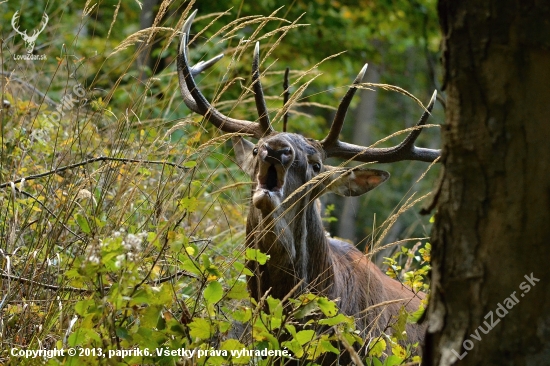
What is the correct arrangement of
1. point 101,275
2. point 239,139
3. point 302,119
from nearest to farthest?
point 101,275, point 239,139, point 302,119

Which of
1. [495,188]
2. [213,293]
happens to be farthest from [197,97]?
[495,188]

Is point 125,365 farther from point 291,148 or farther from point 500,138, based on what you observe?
point 291,148

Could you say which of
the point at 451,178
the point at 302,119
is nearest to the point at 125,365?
the point at 451,178

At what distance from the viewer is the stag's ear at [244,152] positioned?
18.2 ft

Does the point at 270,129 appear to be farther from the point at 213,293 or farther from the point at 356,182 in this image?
the point at 213,293

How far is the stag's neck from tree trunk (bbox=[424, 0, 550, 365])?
2.29m

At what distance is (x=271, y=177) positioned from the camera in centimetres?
468

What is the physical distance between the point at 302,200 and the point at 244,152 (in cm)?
69

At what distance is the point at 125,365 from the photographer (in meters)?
2.75

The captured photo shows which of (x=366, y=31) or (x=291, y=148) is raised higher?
(x=366, y=31)

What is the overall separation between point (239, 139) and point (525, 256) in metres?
3.46

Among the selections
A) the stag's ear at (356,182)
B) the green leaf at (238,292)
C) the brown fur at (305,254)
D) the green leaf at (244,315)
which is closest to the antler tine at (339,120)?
the brown fur at (305,254)

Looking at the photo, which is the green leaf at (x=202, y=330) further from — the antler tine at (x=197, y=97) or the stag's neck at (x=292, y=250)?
the antler tine at (x=197, y=97)

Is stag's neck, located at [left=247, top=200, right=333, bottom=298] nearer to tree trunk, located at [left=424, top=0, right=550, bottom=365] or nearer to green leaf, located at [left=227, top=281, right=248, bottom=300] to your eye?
green leaf, located at [left=227, top=281, right=248, bottom=300]
